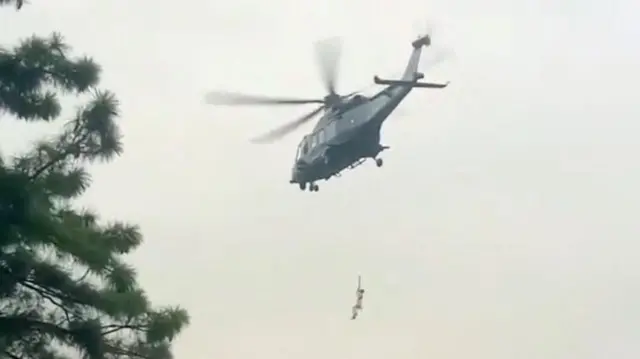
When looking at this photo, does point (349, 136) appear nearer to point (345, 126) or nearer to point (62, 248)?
point (345, 126)

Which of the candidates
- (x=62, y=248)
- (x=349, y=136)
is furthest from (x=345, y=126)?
(x=62, y=248)

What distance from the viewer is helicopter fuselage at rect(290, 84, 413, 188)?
21.1 meters

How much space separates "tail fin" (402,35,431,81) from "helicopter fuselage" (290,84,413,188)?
284mm

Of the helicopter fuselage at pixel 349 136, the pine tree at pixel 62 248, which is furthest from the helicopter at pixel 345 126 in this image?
the pine tree at pixel 62 248

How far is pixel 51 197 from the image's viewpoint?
24.3 ft

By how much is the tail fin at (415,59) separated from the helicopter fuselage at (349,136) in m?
0.28

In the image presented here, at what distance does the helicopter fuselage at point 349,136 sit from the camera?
21.1 metres

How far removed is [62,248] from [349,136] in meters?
14.1

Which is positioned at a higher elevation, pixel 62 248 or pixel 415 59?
pixel 415 59

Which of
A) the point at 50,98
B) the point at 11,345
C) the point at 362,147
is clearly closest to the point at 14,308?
the point at 11,345

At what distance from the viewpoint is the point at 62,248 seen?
718 cm

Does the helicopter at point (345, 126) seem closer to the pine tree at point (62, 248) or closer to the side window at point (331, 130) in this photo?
the side window at point (331, 130)

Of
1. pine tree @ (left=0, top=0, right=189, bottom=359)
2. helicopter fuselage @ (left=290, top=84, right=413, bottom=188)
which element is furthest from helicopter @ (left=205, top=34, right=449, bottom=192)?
pine tree @ (left=0, top=0, right=189, bottom=359)

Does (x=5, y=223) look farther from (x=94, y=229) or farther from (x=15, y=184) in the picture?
(x=94, y=229)
